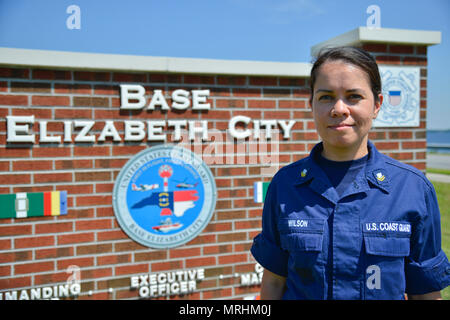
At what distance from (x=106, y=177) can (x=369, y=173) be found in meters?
2.16

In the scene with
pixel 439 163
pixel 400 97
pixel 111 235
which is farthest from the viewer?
pixel 439 163

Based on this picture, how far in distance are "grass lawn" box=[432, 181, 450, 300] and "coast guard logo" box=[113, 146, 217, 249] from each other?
8.29ft

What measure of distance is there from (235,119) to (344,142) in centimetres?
189

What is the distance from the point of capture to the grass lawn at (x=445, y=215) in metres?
4.58

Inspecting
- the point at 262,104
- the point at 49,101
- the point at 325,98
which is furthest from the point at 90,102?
the point at 325,98

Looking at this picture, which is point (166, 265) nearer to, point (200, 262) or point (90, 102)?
point (200, 262)

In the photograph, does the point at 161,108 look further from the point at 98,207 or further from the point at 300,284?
the point at 300,284

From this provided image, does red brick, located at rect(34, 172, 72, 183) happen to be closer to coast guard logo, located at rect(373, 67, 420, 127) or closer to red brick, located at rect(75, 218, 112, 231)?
red brick, located at rect(75, 218, 112, 231)

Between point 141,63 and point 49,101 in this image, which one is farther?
point 141,63

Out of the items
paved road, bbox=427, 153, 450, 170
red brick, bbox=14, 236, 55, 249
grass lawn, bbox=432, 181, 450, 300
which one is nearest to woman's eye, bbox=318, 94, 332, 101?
red brick, bbox=14, 236, 55, 249

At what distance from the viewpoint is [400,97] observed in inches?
131

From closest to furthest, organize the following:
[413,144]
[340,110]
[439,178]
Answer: [340,110]
[413,144]
[439,178]

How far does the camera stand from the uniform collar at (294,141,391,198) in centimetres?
127

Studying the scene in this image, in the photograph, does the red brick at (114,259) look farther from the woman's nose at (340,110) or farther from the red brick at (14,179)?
the woman's nose at (340,110)
